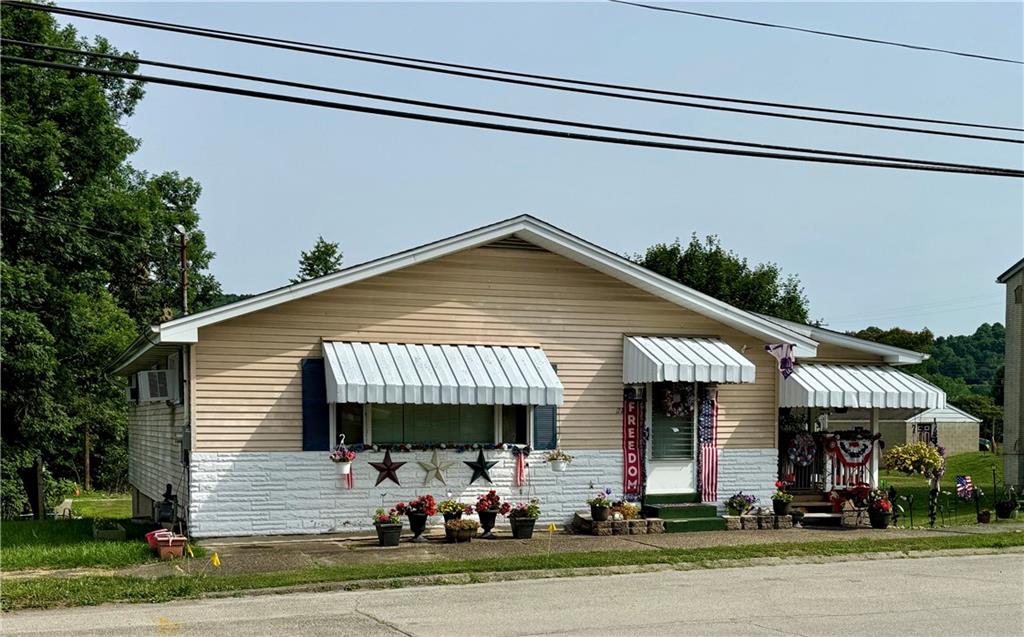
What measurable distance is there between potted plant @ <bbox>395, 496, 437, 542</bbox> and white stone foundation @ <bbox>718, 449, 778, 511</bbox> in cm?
509

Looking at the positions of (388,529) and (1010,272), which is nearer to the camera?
(388,529)

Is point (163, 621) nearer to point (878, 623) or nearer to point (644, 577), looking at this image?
point (644, 577)

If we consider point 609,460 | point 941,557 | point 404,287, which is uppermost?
point 404,287

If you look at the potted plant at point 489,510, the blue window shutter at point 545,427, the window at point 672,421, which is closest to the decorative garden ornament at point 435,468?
the potted plant at point 489,510

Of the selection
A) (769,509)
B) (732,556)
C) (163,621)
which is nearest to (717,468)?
(769,509)

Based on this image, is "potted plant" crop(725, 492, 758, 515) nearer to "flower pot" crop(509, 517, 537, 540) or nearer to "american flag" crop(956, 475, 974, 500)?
"flower pot" crop(509, 517, 537, 540)

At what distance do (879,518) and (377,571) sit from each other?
9.15 meters

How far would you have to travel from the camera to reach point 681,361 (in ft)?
55.4

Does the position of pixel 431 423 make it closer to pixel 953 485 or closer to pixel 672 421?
pixel 672 421

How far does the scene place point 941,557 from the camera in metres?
15.1

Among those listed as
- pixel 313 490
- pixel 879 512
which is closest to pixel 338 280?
pixel 313 490

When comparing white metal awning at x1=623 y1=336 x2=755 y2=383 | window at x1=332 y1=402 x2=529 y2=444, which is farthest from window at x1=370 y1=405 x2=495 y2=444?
white metal awning at x1=623 y1=336 x2=755 y2=383

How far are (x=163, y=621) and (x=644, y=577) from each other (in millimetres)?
5635

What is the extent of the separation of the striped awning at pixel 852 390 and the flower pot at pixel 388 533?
7216 mm
